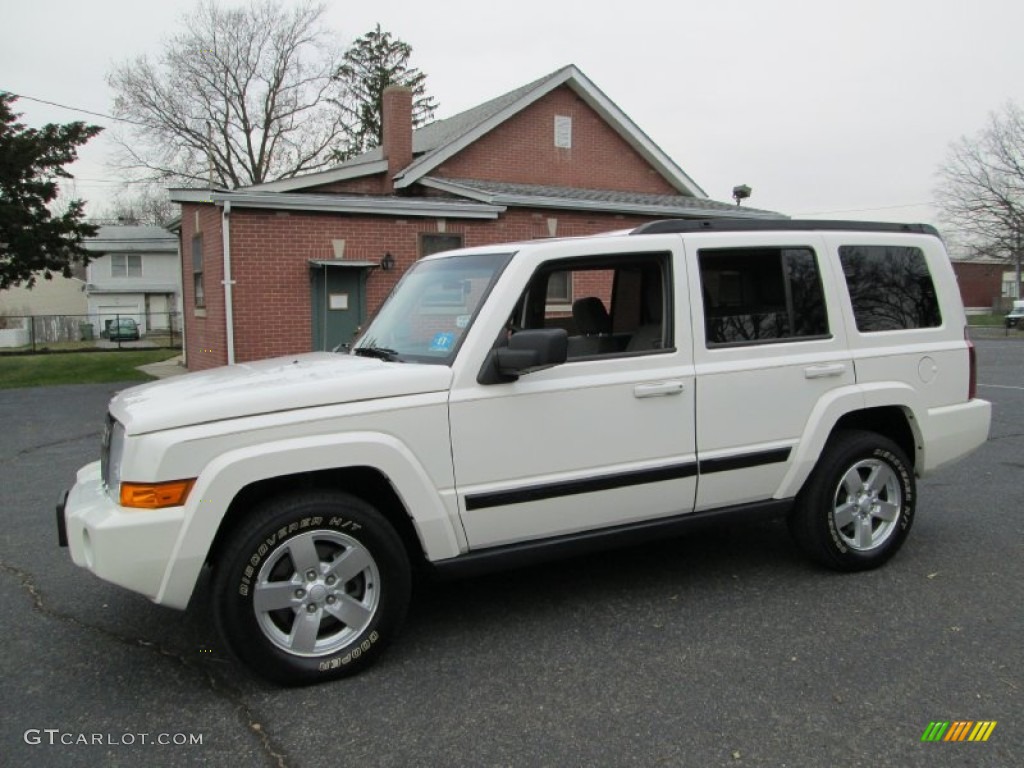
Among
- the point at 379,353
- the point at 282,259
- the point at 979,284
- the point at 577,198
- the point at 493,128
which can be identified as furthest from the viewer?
the point at 979,284

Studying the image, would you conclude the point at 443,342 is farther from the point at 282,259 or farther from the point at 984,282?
the point at 984,282

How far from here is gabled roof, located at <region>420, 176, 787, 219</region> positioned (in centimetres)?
1533

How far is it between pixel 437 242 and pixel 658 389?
1160 centimetres

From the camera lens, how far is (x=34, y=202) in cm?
2114

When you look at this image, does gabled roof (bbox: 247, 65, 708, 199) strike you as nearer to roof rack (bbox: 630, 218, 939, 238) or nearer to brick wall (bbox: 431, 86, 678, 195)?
brick wall (bbox: 431, 86, 678, 195)

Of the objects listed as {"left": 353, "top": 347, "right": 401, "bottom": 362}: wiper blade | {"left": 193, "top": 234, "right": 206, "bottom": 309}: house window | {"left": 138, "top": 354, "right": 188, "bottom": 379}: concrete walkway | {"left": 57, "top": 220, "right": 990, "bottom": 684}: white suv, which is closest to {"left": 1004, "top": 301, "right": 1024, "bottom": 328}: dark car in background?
{"left": 138, "top": 354, "right": 188, "bottom": 379}: concrete walkway

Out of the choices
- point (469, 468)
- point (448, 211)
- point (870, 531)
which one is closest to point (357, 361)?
point (469, 468)

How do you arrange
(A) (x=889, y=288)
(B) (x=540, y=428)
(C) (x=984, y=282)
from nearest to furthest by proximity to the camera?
1. (B) (x=540, y=428)
2. (A) (x=889, y=288)
3. (C) (x=984, y=282)

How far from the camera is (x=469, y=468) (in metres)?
3.49

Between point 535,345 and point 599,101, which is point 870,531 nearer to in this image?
point 535,345

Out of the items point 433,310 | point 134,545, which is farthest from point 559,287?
point 134,545

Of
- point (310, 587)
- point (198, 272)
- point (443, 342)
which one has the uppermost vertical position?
point (198, 272)

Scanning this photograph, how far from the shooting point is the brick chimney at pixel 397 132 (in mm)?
17797

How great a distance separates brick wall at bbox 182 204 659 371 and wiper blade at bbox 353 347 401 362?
31.1 ft
